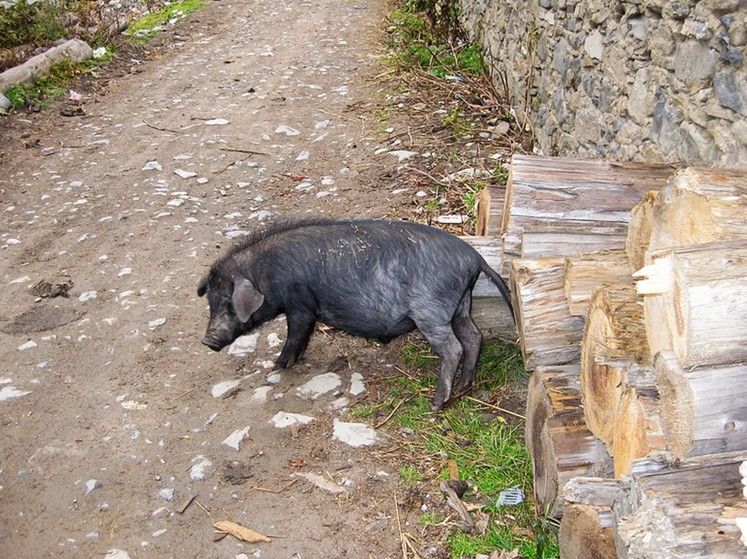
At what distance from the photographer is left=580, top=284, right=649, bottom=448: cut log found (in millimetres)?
2742

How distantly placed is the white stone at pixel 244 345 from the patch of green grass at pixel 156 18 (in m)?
8.24

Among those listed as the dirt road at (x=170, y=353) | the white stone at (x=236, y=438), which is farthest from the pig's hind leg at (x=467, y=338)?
the white stone at (x=236, y=438)

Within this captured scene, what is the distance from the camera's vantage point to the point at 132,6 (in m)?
13.3

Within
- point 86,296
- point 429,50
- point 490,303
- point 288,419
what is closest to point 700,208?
point 490,303

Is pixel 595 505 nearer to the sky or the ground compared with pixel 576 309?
nearer to the ground

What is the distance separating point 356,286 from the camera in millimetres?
4246

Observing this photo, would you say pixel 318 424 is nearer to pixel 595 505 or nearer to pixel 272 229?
pixel 272 229

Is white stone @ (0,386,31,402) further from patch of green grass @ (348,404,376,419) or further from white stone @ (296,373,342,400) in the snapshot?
patch of green grass @ (348,404,376,419)

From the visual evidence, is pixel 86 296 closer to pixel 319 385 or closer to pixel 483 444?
pixel 319 385

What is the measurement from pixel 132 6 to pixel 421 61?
21.1ft

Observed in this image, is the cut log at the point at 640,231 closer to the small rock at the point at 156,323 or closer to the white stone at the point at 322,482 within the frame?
the white stone at the point at 322,482

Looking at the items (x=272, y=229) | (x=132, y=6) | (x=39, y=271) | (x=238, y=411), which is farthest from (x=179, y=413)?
(x=132, y=6)

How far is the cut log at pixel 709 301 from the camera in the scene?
2240 millimetres

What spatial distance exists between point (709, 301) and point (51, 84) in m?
9.26
